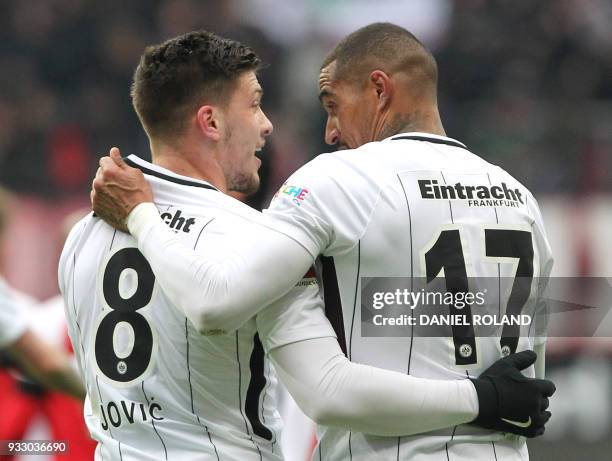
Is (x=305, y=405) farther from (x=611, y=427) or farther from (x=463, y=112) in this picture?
(x=463, y=112)

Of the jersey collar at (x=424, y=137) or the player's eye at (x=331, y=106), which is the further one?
the player's eye at (x=331, y=106)

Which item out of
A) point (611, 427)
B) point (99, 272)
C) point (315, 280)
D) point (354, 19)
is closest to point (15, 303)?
point (99, 272)

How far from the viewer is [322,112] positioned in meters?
11.2

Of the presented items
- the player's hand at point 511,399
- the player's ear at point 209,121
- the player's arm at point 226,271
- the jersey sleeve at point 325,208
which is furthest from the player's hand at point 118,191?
the player's hand at point 511,399

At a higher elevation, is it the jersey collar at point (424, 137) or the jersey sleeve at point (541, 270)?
the jersey collar at point (424, 137)

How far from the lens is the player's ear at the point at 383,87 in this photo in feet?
11.7

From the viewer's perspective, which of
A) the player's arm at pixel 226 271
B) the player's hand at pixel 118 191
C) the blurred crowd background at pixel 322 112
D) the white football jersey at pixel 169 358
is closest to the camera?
the player's arm at pixel 226 271

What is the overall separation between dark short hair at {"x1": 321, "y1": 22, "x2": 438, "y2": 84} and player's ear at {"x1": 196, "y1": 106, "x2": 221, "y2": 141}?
424 millimetres

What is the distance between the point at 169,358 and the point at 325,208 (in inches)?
25.9

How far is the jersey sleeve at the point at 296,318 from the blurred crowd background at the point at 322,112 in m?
5.60

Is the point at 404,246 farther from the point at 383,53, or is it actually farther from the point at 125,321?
the point at 125,321

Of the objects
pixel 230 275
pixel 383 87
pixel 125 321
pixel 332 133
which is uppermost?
pixel 383 87

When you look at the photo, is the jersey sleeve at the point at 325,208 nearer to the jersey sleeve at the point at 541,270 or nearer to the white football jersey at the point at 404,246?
the white football jersey at the point at 404,246

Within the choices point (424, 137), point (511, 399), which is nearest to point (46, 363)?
point (424, 137)
